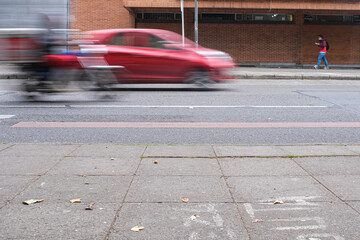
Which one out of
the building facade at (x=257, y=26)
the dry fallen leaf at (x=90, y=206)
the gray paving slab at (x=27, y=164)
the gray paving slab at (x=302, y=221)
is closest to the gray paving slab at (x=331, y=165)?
the gray paving slab at (x=302, y=221)

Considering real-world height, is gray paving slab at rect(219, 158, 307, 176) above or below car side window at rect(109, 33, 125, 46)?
below

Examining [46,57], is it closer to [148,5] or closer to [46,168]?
[46,168]

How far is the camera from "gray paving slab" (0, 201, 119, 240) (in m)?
3.04

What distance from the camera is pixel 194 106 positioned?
9.65 metres

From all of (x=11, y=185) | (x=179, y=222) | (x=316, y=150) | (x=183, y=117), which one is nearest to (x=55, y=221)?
(x=179, y=222)

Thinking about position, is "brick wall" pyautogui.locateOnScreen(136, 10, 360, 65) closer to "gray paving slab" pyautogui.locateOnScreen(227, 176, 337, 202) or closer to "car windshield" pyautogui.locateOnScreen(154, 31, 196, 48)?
Result: "car windshield" pyautogui.locateOnScreen(154, 31, 196, 48)

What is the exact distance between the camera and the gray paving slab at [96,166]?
4.55m

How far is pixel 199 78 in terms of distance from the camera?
12.3 meters

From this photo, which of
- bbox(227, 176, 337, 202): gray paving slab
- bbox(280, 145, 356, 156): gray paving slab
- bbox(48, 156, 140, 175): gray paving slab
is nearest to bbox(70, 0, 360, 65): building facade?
bbox(280, 145, 356, 156): gray paving slab

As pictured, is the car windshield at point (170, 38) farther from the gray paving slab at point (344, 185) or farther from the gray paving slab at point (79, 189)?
the gray paving slab at point (344, 185)

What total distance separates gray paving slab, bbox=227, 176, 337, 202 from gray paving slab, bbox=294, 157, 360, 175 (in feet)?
1.19

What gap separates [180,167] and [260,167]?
34.3 inches

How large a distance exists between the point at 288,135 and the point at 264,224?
3771 millimetres

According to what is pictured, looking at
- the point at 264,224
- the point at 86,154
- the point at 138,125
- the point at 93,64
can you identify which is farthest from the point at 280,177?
the point at 93,64
